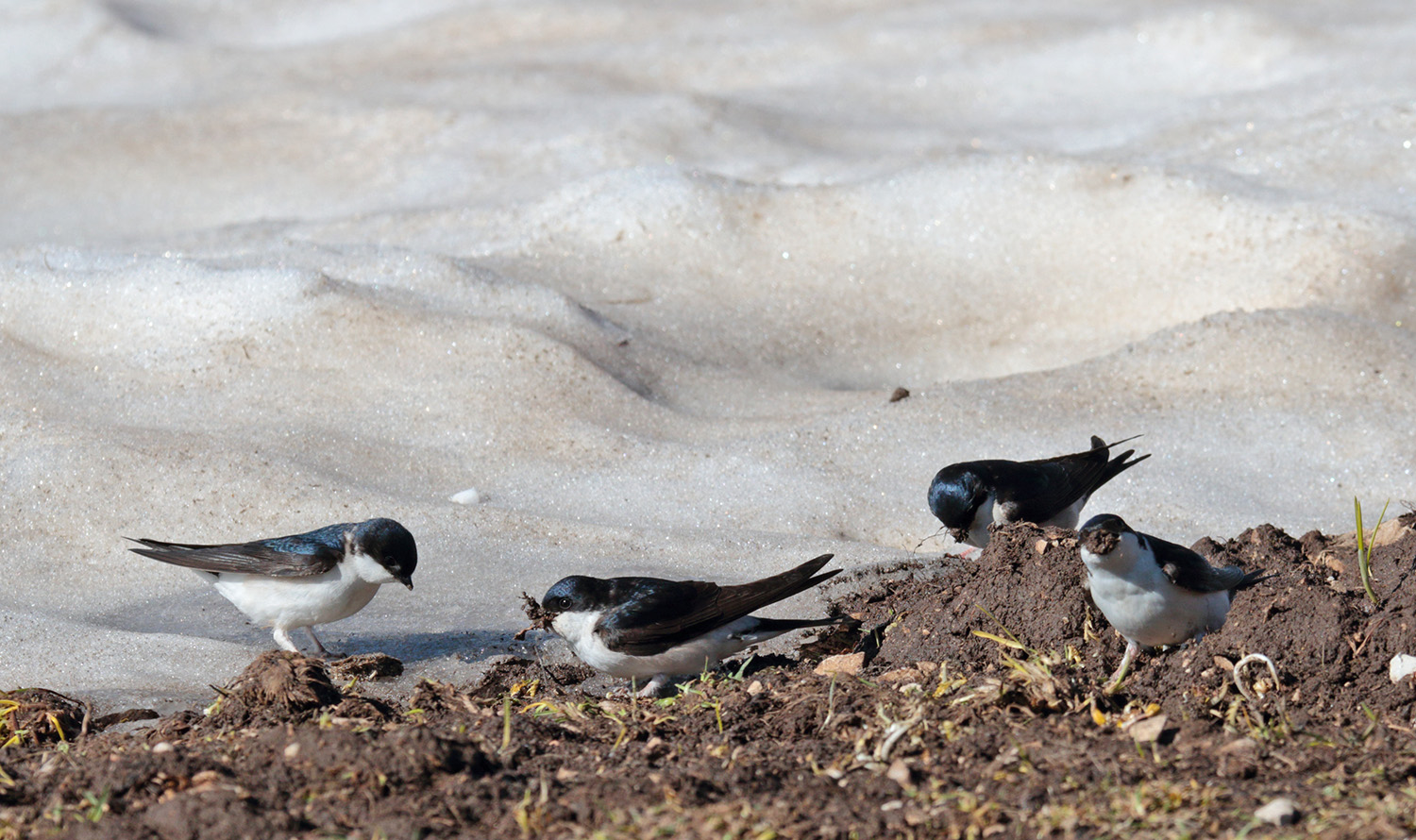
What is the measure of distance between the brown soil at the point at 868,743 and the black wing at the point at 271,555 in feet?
1.48

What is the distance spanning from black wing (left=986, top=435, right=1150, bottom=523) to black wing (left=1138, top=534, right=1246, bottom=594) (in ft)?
3.51

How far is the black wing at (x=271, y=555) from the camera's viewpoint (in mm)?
4227

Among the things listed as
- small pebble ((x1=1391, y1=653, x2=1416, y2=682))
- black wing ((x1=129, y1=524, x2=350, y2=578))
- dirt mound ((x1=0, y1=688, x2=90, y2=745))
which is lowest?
dirt mound ((x1=0, y1=688, x2=90, y2=745))

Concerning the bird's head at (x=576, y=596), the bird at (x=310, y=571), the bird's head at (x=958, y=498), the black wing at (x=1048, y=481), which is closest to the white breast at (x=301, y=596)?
the bird at (x=310, y=571)

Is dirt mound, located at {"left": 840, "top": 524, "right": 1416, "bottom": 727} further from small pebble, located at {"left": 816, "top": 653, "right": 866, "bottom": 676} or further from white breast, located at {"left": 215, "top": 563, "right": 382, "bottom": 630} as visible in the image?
white breast, located at {"left": 215, "top": 563, "right": 382, "bottom": 630}

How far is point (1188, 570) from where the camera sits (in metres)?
3.43

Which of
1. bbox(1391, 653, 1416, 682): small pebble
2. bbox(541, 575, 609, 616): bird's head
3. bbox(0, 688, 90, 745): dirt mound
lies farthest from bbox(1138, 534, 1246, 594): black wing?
bbox(0, 688, 90, 745): dirt mound

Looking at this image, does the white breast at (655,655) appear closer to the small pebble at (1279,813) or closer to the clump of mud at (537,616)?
the clump of mud at (537,616)

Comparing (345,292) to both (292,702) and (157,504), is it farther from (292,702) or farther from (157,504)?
(292,702)

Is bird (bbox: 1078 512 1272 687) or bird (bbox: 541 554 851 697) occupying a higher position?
bird (bbox: 1078 512 1272 687)

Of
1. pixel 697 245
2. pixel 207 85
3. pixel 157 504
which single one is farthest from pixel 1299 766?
pixel 207 85

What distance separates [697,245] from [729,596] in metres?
4.28

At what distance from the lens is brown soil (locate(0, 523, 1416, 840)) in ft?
8.74

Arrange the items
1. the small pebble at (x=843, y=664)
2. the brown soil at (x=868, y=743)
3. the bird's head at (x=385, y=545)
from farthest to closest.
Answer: the bird's head at (x=385, y=545) < the small pebble at (x=843, y=664) < the brown soil at (x=868, y=743)
